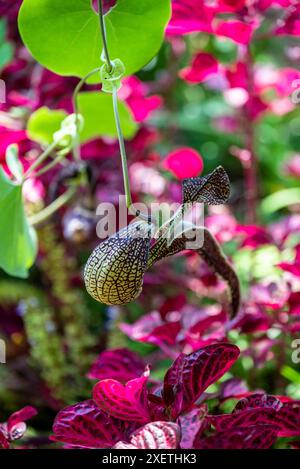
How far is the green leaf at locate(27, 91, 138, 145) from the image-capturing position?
0.66 m

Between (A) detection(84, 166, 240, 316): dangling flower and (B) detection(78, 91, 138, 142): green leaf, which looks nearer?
(A) detection(84, 166, 240, 316): dangling flower

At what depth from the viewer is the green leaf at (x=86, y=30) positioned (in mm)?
474

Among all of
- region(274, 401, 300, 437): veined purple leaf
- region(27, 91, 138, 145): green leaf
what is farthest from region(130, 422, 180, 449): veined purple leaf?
region(27, 91, 138, 145): green leaf

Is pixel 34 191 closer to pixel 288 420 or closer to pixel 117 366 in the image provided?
pixel 117 366

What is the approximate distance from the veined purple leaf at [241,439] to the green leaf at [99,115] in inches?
16.1

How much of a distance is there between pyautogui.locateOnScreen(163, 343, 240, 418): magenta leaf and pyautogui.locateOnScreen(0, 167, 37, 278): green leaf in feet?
0.70

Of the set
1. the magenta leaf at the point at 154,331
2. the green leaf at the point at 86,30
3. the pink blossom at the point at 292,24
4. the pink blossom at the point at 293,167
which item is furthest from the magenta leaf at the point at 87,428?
the pink blossom at the point at 293,167

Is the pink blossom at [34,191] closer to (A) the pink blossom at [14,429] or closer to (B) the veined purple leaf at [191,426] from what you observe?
(A) the pink blossom at [14,429]

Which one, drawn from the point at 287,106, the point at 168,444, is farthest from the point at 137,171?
the point at 168,444

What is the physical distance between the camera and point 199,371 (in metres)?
0.42

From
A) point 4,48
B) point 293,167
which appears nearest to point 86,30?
point 4,48

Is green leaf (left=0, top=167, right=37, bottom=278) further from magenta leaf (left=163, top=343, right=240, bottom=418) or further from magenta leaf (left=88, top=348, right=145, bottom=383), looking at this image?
magenta leaf (left=163, top=343, right=240, bottom=418)

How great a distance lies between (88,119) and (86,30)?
22 centimetres

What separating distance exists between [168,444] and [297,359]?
286mm
